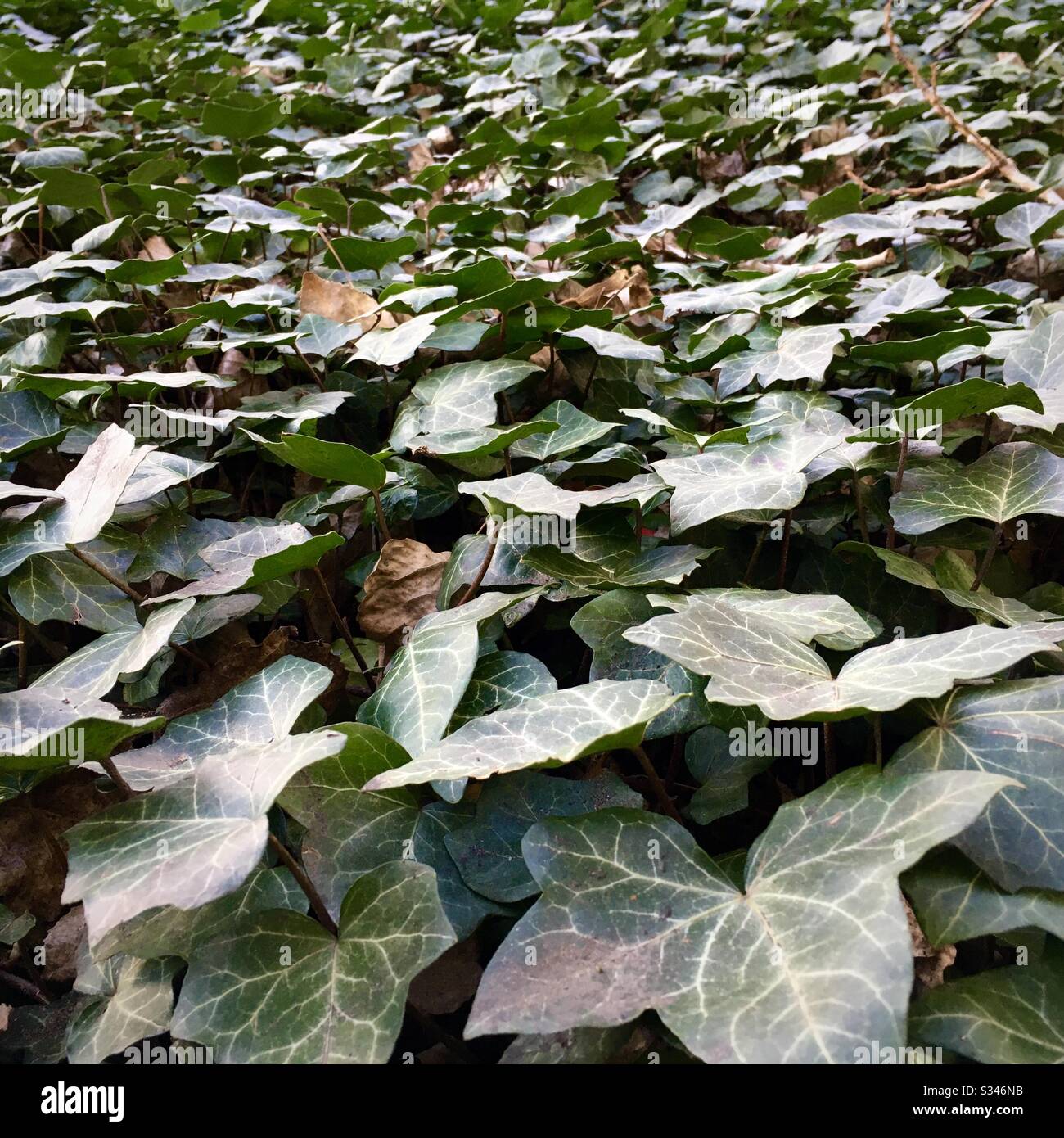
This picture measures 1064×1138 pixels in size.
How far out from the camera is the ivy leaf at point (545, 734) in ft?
2.42

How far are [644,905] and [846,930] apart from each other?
17 centimetres

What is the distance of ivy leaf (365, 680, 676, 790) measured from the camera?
738 mm

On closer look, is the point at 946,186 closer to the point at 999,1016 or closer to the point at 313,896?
the point at 999,1016

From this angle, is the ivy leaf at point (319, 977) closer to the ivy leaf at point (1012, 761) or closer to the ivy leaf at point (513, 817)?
the ivy leaf at point (513, 817)

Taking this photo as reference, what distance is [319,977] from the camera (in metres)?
0.76

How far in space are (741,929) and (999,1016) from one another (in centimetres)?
22

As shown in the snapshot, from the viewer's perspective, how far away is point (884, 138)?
274 centimetres

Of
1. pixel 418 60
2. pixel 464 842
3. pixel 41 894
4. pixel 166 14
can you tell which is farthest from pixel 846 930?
pixel 166 14

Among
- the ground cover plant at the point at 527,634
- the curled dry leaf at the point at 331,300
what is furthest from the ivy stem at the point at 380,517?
the curled dry leaf at the point at 331,300

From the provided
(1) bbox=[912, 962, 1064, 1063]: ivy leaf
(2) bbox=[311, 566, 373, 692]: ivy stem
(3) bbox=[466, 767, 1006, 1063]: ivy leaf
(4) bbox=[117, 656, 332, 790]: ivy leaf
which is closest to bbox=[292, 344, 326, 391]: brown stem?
(2) bbox=[311, 566, 373, 692]: ivy stem

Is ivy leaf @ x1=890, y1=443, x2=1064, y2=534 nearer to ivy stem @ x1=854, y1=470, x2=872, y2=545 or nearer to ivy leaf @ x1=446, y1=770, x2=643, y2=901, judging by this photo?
ivy stem @ x1=854, y1=470, x2=872, y2=545

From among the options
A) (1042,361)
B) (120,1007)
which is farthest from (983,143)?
(120,1007)
